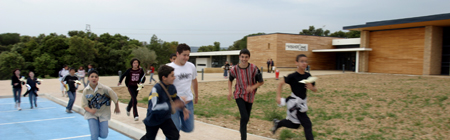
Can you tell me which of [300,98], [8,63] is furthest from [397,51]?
[8,63]

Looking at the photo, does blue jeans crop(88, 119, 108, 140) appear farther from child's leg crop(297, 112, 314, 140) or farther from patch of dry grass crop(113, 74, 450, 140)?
child's leg crop(297, 112, 314, 140)

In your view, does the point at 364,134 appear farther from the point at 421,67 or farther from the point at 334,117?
A: the point at 421,67

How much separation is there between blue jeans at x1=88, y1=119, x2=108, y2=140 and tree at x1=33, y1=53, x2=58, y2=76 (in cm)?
5886

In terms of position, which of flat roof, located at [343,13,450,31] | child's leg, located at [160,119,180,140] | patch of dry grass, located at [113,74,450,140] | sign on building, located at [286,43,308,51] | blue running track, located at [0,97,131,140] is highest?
flat roof, located at [343,13,450,31]

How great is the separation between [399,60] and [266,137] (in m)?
27.6

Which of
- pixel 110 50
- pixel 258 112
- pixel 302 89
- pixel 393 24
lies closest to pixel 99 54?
pixel 110 50

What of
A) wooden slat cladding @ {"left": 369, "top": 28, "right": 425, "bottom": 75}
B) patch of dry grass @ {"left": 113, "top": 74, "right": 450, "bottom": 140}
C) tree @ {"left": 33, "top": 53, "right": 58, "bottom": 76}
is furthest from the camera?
tree @ {"left": 33, "top": 53, "right": 58, "bottom": 76}

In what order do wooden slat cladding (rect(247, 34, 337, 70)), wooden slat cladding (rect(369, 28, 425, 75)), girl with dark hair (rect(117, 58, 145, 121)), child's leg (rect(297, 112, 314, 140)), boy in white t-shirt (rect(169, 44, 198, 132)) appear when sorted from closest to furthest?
child's leg (rect(297, 112, 314, 140)) < boy in white t-shirt (rect(169, 44, 198, 132)) < girl with dark hair (rect(117, 58, 145, 121)) < wooden slat cladding (rect(369, 28, 425, 75)) < wooden slat cladding (rect(247, 34, 337, 70))

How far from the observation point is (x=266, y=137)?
5.34 meters

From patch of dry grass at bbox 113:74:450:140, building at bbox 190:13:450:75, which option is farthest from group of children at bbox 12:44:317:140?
building at bbox 190:13:450:75

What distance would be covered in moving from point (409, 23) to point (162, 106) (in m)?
27.6

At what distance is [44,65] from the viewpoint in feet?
177

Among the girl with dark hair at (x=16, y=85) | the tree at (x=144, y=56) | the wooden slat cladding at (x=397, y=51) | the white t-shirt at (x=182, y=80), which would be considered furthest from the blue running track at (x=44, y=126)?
the tree at (x=144, y=56)

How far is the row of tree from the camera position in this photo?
53.5 meters
